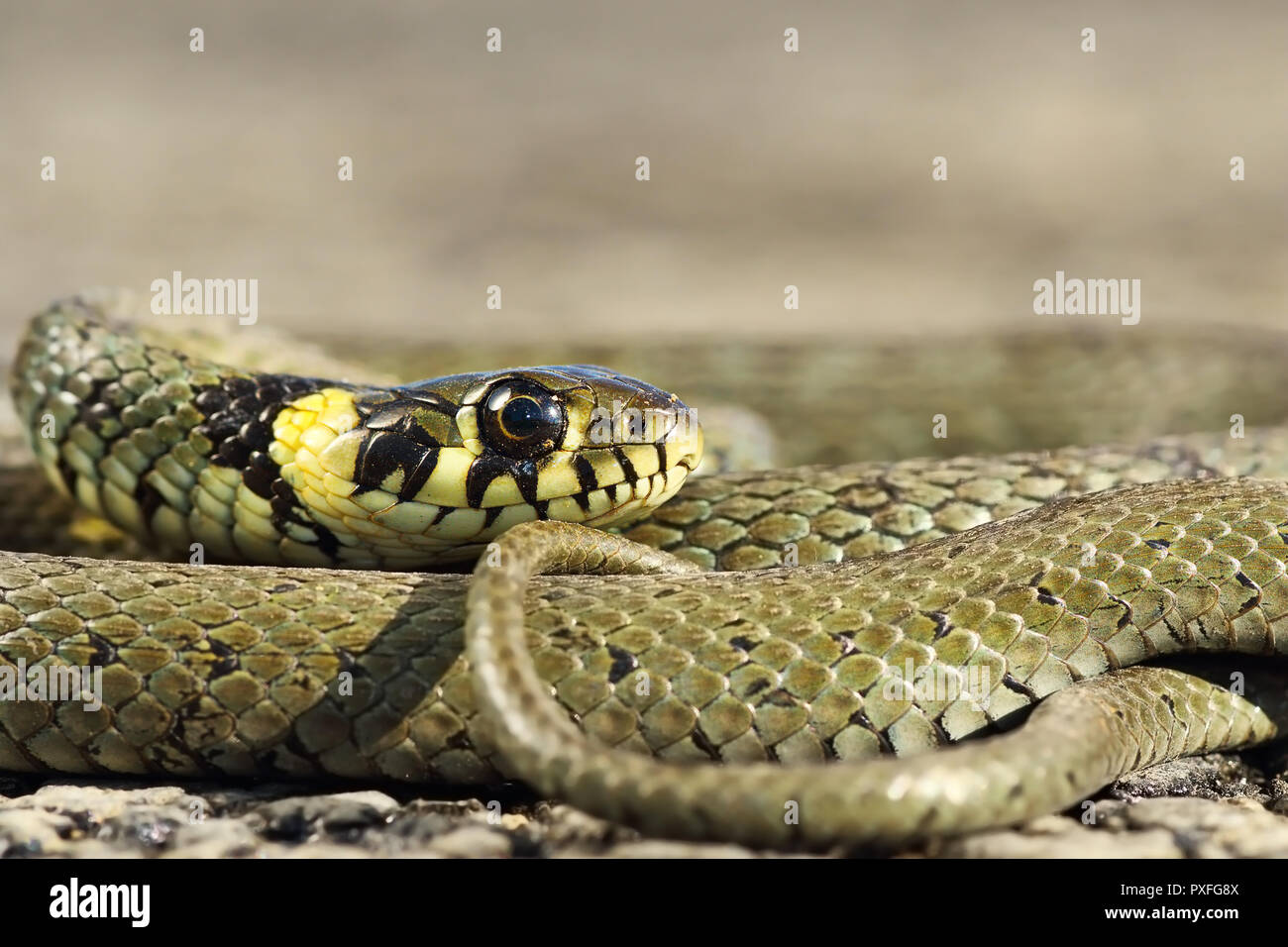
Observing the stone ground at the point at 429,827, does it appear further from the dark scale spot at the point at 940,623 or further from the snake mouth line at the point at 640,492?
the snake mouth line at the point at 640,492

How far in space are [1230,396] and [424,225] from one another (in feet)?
43.2

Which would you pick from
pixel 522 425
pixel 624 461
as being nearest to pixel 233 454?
pixel 522 425

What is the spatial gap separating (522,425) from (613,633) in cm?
97

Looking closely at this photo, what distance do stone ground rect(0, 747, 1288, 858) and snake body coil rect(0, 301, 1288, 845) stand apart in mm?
117

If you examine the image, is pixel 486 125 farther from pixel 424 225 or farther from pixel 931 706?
pixel 931 706

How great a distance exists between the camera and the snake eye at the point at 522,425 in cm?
430

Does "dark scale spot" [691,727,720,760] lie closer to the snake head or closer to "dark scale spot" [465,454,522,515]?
the snake head

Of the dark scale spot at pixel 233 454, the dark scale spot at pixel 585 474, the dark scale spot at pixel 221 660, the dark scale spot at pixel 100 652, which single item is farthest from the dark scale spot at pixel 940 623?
the dark scale spot at pixel 233 454

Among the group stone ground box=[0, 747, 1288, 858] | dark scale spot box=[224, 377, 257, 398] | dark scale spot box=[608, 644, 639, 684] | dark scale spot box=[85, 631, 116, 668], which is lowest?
stone ground box=[0, 747, 1288, 858]

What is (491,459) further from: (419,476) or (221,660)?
(221,660)

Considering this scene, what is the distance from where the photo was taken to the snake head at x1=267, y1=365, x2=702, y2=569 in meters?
4.29
